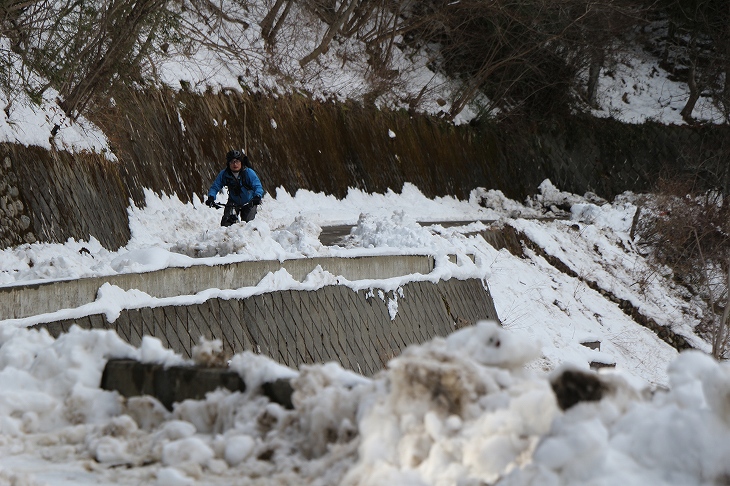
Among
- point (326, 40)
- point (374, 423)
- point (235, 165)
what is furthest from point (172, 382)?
point (326, 40)

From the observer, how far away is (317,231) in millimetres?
12984

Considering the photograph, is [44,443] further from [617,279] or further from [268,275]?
[617,279]

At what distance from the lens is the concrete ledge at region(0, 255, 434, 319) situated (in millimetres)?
7816

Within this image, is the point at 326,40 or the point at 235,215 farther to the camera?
the point at 326,40

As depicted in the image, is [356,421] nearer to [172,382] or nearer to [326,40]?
[172,382]

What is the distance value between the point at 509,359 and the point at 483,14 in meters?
31.1

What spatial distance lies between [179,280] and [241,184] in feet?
11.6

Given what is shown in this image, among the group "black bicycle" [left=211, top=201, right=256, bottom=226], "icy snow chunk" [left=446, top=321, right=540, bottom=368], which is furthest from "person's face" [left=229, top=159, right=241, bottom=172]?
"icy snow chunk" [left=446, top=321, right=540, bottom=368]

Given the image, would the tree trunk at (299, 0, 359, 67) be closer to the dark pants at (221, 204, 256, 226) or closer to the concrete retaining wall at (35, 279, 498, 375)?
the concrete retaining wall at (35, 279, 498, 375)

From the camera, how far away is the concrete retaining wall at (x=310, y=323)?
8.94 m

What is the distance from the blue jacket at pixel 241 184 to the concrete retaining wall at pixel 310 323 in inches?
73.5

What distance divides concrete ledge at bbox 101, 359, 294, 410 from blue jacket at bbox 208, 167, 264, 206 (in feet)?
24.8

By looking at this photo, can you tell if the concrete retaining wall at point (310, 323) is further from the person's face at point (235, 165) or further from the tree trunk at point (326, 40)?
the tree trunk at point (326, 40)

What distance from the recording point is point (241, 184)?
41.7 ft
